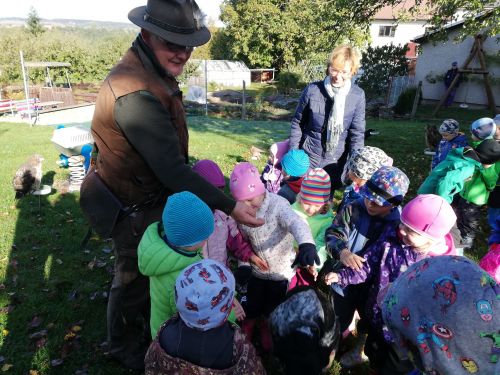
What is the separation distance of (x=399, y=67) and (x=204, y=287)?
22.0 m

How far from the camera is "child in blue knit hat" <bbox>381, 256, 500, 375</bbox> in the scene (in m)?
1.18

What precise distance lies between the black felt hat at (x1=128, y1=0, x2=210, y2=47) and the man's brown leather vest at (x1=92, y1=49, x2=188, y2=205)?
226 millimetres

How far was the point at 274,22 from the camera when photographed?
125 feet

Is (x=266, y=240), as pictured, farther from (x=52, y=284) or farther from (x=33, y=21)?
(x=33, y=21)

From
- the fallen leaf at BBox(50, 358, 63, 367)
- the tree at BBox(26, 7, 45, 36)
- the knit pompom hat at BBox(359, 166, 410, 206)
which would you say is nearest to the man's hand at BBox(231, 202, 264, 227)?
the knit pompom hat at BBox(359, 166, 410, 206)

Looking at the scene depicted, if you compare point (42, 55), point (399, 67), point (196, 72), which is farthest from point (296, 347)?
point (42, 55)

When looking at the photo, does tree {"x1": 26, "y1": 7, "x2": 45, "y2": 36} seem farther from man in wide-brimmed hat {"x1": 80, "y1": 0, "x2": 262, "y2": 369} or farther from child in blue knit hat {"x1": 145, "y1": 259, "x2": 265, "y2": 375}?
child in blue knit hat {"x1": 145, "y1": 259, "x2": 265, "y2": 375}

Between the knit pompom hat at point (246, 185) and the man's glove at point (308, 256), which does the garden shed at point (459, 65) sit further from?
the man's glove at point (308, 256)

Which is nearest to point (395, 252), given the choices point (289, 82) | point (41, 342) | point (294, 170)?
point (294, 170)

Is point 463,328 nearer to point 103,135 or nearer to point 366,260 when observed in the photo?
point 366,260

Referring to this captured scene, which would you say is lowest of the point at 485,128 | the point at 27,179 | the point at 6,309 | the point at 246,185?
the point at 6,309

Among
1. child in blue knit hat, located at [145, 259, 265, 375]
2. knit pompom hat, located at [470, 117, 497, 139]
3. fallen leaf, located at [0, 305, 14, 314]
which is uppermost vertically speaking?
knit pompom hat, located at [470, 117, 497, 139]

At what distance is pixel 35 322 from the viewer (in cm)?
363

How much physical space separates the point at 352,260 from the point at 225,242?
1084 mm
